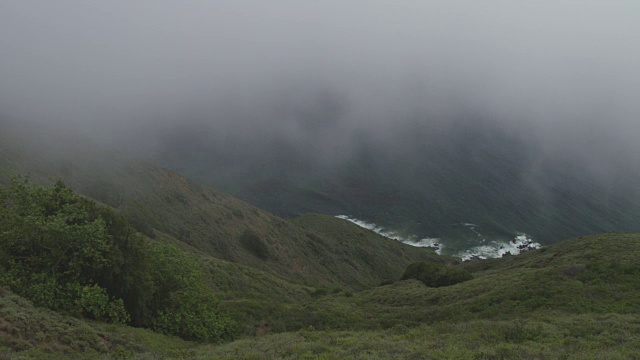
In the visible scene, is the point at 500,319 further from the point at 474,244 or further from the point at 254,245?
the point at 474,244

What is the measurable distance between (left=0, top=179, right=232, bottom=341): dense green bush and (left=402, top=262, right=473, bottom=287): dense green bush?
29.8m

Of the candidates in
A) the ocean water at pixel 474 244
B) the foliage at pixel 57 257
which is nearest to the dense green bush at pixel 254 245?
the foliage at pixel 57 257

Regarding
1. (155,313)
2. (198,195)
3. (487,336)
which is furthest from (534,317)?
(198,195)

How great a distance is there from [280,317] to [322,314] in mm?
3471

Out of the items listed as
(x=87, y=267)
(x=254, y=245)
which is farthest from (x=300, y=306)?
(x=254, y=245)

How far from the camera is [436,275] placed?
171ft

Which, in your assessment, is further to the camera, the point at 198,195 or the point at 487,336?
the point at 198,195

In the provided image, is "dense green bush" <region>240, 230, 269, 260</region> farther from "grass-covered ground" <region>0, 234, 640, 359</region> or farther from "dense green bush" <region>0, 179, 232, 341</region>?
"dense green bush" <region>0, 179, 232, 341</region>

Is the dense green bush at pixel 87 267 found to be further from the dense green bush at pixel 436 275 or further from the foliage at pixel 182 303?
the dense green bush at pixel 436 275

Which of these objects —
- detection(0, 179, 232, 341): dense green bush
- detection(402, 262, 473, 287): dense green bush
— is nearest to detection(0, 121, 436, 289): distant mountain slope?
detection(402, 262, 473, 287): dense green bush

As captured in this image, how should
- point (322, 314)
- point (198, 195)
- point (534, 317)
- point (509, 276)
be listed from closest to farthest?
point (534, 317), point (322, 314), point (509, 276), point (198, 195)

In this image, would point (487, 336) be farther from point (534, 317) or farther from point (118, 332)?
point (118, 332)

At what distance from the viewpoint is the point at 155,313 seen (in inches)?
1029

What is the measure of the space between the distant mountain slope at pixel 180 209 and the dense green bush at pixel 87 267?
27040 millimetres
